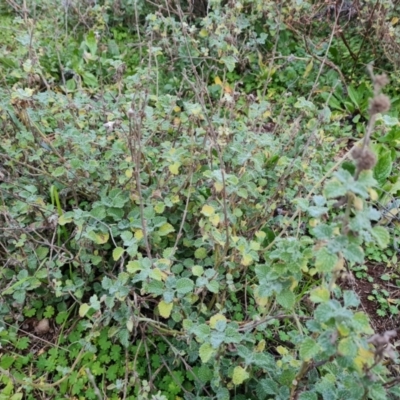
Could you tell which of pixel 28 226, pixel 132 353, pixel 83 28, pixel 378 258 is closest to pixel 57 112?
pixel 28 226

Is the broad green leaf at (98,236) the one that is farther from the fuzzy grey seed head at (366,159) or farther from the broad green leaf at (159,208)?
the fuzzy grey seed head at (366,159)

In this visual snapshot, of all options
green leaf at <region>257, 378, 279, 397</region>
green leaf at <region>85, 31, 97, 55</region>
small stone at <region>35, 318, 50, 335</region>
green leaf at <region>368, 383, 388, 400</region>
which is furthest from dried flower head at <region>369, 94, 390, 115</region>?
green leaf at <region>85, 31, 97, 55</region>

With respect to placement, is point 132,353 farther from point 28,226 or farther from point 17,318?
point 28,226

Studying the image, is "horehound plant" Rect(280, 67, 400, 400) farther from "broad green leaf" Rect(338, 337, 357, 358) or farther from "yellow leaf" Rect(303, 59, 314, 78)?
"yellow leaf" Rect(303, 59, 314, 78)

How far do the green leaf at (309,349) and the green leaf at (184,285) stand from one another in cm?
48

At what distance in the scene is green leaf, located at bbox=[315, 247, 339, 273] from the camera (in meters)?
1.06

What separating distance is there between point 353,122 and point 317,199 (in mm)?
2053

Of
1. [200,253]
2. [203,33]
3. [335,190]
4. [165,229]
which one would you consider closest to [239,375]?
[200,253]

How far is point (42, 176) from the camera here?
215 centimetres

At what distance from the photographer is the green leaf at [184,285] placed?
A: 1.53 metres

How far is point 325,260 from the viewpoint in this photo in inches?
42.0

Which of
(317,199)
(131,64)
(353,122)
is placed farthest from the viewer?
(131,64)

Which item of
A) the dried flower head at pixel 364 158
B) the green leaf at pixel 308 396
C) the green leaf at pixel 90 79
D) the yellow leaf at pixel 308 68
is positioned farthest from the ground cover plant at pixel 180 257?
the green leaf at pixel 90 79

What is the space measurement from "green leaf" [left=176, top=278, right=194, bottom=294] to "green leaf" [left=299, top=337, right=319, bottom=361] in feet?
1.58
